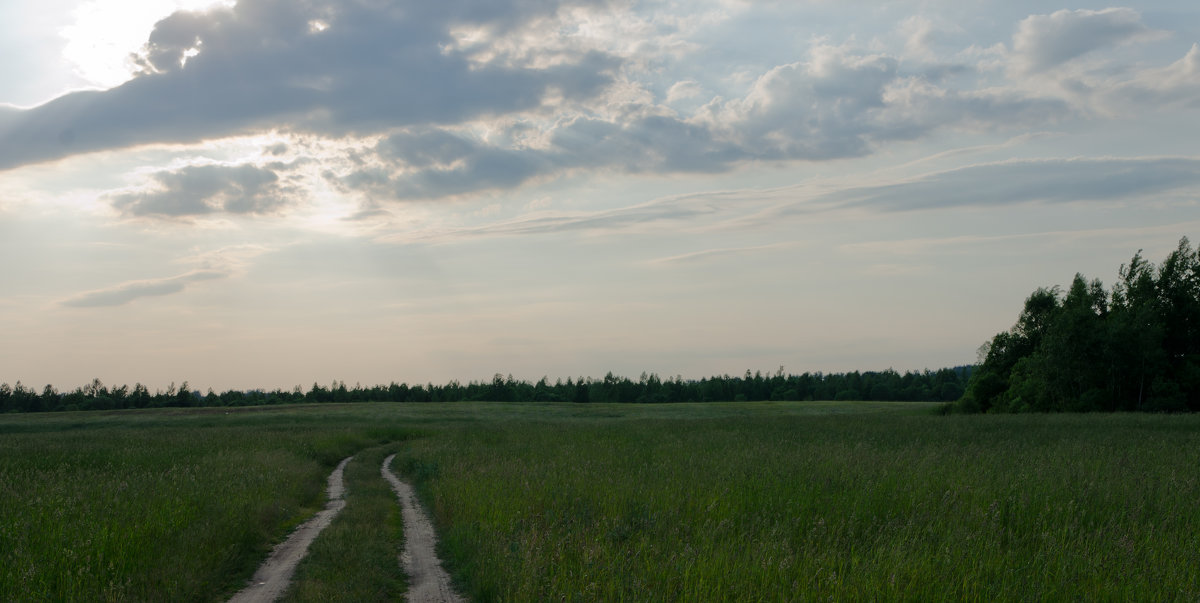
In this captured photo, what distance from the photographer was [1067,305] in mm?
55219

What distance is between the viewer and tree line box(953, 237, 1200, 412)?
47562 mm

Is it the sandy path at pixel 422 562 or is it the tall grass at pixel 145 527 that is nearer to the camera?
the tall grass at pixel 145 527

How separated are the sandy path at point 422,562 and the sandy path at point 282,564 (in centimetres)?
167

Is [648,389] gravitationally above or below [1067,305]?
below

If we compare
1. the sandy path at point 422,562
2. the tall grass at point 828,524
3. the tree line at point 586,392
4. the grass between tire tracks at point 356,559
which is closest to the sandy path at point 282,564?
the grass between tire tracks at point 356,559

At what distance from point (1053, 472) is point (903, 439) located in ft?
37.8

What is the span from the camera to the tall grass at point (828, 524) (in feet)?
25.3

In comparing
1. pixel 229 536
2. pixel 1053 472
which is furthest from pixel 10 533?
pixel 1053 472

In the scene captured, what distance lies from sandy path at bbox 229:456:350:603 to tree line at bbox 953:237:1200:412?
52.7 meters

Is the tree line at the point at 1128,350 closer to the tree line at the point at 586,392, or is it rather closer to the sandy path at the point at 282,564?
the sandy path at the point at 282,564

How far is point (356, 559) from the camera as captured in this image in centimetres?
1015

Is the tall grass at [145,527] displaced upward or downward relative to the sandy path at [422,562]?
upward

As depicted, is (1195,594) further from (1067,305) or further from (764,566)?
(1067,305)

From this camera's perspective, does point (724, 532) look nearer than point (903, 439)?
Yes
